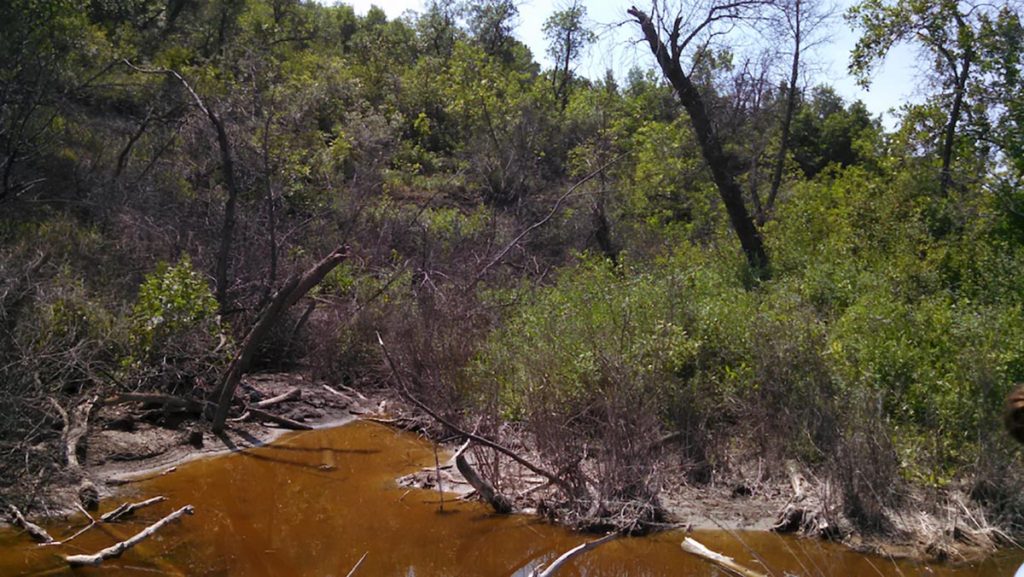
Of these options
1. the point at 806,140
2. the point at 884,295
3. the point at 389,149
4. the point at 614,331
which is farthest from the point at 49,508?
the point at 806,140

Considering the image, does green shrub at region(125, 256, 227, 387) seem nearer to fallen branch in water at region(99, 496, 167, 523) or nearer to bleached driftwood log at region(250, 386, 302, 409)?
bleached driftwood log at region(250, 386, 302, 409)

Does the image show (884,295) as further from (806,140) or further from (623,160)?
(806,140)

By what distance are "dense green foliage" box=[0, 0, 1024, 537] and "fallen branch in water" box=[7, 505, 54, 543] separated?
2.45 feet

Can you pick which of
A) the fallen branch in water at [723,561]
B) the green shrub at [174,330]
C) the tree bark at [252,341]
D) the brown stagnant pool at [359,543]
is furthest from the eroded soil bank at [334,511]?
the fallen branch in water at [723,561]

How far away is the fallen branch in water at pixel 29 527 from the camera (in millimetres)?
7623

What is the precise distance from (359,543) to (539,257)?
35.1ft

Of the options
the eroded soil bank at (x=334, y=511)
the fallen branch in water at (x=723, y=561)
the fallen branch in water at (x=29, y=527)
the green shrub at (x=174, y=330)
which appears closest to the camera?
the fallen branch in water at (x=723, y=561)

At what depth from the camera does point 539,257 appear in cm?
1852

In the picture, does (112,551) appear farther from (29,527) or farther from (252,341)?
Result: (252,341)

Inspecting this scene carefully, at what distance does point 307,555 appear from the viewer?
816 cm

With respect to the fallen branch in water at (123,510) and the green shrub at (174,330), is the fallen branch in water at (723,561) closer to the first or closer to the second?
the fallen branch in water at (123,510)

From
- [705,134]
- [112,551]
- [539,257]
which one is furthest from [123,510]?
[705,134]

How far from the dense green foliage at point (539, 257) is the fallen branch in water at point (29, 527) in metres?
0.75

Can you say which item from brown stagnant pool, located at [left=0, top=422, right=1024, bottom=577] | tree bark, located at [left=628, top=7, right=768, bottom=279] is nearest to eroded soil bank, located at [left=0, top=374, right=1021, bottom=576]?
brown stagnant pool, located at [left=0, top=422, right=1024, bottom=577]
